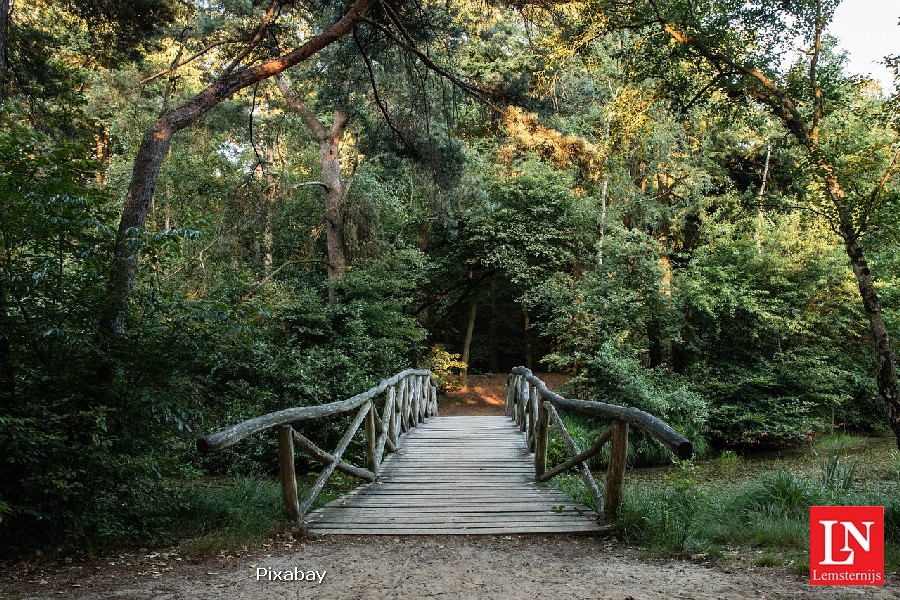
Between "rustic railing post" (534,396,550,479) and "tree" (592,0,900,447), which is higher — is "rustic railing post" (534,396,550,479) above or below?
below

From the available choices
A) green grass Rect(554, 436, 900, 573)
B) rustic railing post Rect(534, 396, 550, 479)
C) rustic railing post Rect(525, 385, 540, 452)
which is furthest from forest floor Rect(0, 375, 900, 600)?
rustic railing post Rect(525, 385, 540, 452)

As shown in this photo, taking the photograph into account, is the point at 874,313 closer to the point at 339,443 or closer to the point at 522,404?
the point at 522,404

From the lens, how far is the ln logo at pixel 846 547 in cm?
335

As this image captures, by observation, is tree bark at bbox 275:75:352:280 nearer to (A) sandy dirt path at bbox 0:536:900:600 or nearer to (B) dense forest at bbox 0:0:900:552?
(B) dense forest at bbox 0:0:900:552

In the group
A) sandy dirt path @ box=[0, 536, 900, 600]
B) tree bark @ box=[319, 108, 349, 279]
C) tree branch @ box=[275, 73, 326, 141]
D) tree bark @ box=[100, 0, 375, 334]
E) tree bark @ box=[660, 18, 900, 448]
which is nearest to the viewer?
sandy dirt path @ box=[0, 536, 900, 600]

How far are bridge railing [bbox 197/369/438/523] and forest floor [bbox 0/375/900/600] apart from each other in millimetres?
522

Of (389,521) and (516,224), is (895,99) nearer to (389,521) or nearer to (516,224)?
(389,521)

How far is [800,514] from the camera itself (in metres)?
4.92

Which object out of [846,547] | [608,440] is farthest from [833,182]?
[846,547]

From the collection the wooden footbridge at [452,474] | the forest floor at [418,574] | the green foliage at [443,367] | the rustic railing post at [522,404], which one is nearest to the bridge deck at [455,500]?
the wooden footbridge at [452,474]

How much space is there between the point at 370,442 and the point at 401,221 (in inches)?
441

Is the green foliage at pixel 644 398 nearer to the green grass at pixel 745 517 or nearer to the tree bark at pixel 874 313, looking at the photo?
the tree bark at pixel 874 313

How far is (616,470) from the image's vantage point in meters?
4.64

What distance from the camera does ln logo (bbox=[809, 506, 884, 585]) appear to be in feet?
11.0
